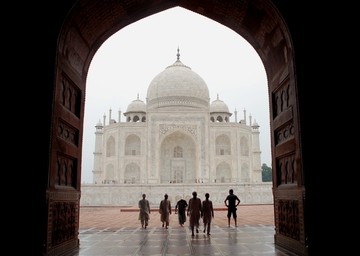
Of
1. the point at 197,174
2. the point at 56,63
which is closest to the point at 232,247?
the point at 56,63

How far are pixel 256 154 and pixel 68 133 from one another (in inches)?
1173

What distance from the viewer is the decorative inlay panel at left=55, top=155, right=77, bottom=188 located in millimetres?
4926

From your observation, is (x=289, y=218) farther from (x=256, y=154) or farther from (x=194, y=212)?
(x=256, y=154)

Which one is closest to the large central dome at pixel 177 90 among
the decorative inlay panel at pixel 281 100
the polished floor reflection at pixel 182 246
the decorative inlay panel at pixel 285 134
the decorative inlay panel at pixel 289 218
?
the polished floor reflection at pixel 182 246

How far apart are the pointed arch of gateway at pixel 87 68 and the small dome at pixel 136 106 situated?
106 ft

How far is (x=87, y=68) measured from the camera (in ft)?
20.6

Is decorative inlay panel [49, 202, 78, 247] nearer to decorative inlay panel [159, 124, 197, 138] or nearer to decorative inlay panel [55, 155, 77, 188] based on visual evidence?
decorative inlay panel [55, 155, 77, 188]

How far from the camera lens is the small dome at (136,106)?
3875cm

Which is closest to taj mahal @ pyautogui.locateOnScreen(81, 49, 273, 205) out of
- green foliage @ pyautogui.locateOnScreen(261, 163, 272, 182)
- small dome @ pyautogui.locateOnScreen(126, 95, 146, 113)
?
small dome @ pyautogui.locateOnScreen(126, 95, 146, 113)

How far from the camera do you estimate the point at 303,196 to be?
177 inches

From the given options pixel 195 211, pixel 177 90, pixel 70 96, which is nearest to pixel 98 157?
pixel 177 90

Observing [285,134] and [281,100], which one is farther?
[281,100]

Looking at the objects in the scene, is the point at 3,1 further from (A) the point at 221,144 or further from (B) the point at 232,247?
(A) the point at 221,144

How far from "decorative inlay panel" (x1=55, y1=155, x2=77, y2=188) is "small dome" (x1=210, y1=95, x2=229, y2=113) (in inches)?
1349
